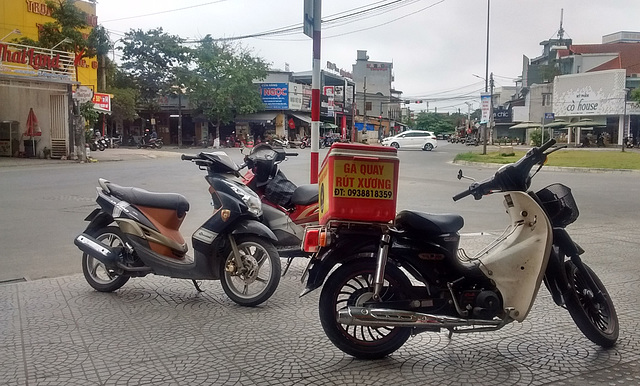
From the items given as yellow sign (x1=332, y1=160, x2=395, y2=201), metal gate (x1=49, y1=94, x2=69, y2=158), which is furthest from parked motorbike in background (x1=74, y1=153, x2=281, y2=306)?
metal gate (x1=49, y1=94, x2=69, y2=158)

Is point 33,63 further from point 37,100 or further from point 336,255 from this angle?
point 336,255

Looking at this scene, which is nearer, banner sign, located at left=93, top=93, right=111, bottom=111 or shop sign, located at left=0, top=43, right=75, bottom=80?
shop sign, located at left=0, top=43, right=75, bottom=80

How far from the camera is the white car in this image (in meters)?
42.9

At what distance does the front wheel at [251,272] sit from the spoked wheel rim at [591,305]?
2.29 metres

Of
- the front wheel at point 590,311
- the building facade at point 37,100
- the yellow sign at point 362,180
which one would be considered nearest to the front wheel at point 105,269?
the yellow sign at point 362,180

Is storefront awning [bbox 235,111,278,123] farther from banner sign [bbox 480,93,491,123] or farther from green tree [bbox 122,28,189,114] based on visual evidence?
banner sign [bbox 480,93,491,123]

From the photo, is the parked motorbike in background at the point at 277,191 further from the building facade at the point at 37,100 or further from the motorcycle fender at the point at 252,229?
the building facade at the point at 37,100

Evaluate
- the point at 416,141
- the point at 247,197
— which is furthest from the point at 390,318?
the point at 416,141

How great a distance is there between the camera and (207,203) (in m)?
11.5

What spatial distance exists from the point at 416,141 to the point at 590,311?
40.6 m

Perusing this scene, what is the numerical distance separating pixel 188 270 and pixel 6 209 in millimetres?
7149

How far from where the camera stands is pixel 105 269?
5238 mm

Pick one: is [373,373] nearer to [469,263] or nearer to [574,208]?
[469,263]

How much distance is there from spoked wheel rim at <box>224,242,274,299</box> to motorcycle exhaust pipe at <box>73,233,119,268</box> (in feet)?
3.53
